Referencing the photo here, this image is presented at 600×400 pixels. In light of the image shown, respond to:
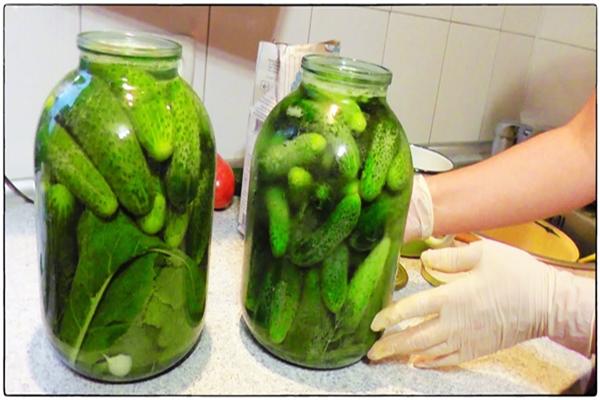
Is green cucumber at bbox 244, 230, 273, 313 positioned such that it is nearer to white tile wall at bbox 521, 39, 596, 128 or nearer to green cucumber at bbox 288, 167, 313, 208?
green cucumber at bbox 288, 167, 313, 208

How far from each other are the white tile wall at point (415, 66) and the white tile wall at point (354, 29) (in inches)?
1.0

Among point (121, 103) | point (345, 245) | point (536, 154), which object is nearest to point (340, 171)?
point (345, 245)

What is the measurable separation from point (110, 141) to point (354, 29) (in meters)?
0.65

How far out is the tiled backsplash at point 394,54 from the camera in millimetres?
742

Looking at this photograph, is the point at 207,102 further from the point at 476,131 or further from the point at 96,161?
the point at 476,131

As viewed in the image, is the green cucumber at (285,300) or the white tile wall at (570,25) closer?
the green cucumber at (285,300)

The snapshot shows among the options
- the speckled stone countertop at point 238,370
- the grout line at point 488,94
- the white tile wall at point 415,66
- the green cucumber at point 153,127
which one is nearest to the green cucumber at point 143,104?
the green cucumber at point 153,127

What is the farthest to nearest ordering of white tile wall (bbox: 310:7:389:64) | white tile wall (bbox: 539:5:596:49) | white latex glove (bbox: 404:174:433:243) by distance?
white tile wall (bbox: 539:5:596:49) → white tile wall (bbox: 310:7:389:64) → white latex glove (bbox: 404:174:433:243)

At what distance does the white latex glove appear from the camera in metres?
0.67

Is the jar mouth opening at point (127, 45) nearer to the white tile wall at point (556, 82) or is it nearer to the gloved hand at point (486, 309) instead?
the gloved hand at point (486, 309)

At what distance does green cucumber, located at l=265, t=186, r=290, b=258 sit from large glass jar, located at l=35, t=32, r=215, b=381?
61 millimetres

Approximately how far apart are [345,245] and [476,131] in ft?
2.84

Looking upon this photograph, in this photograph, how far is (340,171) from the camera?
0.48 m

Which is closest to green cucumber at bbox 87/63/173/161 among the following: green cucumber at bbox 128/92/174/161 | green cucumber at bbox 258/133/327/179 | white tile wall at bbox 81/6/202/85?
green cucumber at bbox 128/92/174/161
